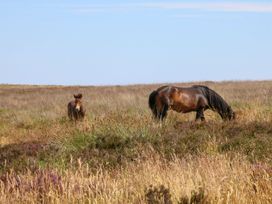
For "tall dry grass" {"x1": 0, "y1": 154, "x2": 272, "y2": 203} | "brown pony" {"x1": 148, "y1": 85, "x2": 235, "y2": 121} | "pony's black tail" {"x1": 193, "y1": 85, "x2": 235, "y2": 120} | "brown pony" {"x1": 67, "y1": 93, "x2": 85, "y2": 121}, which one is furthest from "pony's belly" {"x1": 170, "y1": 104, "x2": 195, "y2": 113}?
"tall dry grass" {"x1": 0, "y1": 154, "x2": 272, "y2": 203}

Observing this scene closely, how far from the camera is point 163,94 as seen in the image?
63.8 feet

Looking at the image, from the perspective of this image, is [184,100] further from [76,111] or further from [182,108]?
[76,111]

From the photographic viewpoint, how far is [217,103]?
63.3 ft

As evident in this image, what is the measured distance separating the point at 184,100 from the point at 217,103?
3.62 feet

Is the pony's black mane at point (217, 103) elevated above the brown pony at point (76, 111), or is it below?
above

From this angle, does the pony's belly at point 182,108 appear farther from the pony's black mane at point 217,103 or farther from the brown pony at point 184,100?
the pony's black mane at point 217,103

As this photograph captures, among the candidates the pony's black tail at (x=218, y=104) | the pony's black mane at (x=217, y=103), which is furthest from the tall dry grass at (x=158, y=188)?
the pony's black mane at (x=217, y=103)

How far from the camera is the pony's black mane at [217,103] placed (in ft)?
60.5

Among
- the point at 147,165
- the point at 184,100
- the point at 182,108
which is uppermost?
the point at 184,100

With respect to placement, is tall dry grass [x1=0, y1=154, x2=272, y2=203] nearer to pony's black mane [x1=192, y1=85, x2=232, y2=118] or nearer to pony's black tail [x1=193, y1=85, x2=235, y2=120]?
pony's black tail [x1=193, y1=85, x2=235, y2=120]

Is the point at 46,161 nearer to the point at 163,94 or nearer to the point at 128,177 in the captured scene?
the point at 128,177

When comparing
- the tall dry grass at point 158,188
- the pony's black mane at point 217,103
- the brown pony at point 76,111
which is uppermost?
the pony's black mane at point 217,103

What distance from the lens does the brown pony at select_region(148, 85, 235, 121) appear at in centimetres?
1925

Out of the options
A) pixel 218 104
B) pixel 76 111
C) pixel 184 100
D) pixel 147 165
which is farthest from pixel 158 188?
pixel 76 111
